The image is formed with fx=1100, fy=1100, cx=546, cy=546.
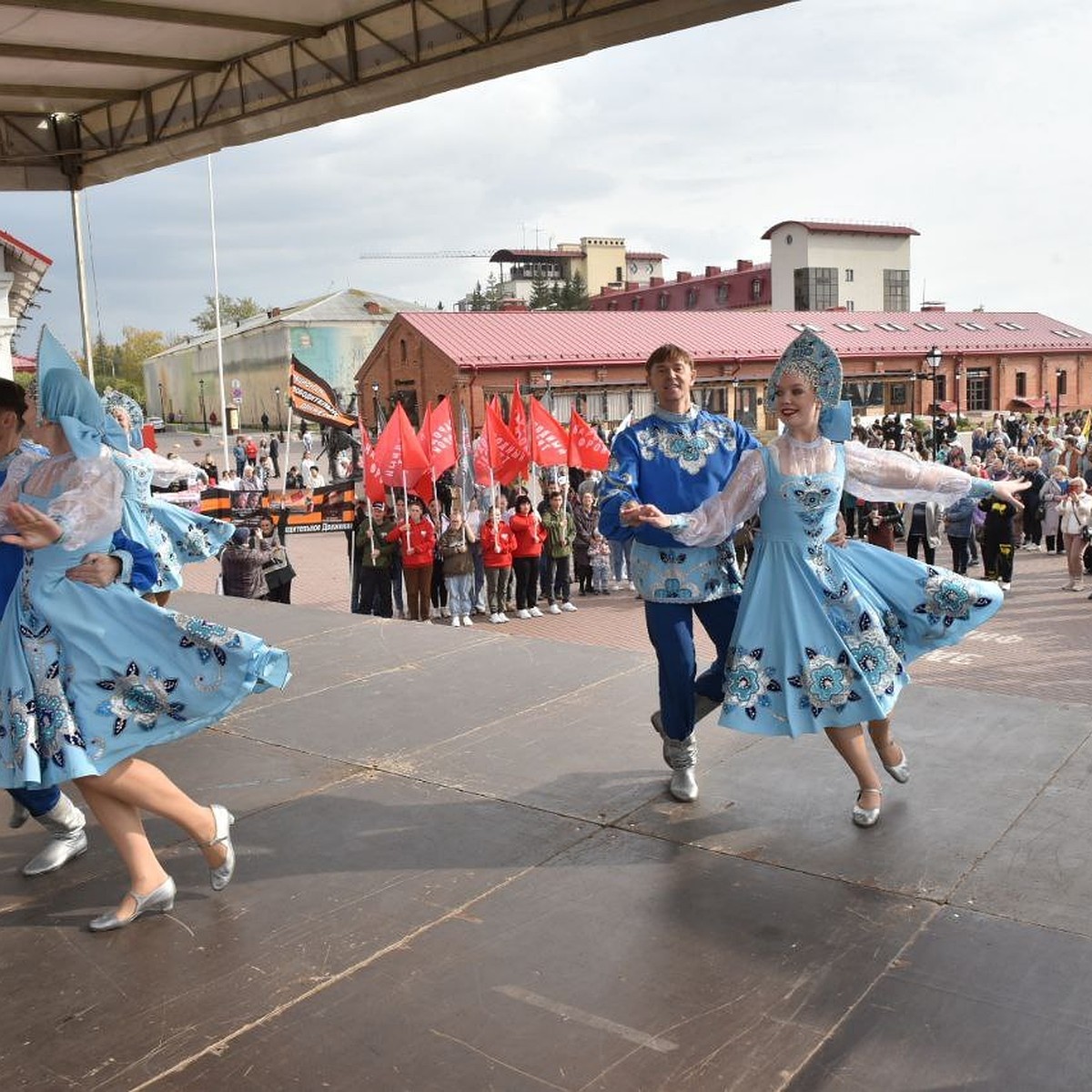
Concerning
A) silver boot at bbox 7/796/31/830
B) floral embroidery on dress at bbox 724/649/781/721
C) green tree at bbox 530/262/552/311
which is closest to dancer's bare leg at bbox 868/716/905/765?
floral embroidery on dress at bbox 724/649/781/721

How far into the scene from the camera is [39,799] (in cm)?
356

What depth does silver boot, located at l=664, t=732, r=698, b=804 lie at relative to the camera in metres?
3.98

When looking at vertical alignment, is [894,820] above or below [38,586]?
below

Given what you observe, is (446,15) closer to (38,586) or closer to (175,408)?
(38,586)

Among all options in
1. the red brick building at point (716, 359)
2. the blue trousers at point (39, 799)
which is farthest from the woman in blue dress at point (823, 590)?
the red brick building at point (716, 359)

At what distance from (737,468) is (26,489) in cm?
227

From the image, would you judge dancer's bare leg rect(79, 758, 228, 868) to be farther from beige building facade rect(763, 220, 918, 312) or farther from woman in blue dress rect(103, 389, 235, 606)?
beige building facade rect(763, 220, 918, 312)

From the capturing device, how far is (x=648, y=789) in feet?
13.4

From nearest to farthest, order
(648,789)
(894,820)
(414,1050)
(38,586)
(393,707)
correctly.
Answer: (414,1050) < (38,586) < (894,820) < (648,789) < (393,707)

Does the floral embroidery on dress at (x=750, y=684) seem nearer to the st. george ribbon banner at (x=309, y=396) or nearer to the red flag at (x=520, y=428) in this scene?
the red flag at (x=520, y=428)

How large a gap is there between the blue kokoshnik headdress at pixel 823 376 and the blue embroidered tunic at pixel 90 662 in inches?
77.9

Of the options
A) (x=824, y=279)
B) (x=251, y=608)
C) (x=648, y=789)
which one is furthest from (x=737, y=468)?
(x=824, y=279)

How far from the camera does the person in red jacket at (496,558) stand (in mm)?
12461

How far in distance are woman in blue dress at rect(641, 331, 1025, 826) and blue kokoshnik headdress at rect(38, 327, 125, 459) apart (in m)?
1.74
